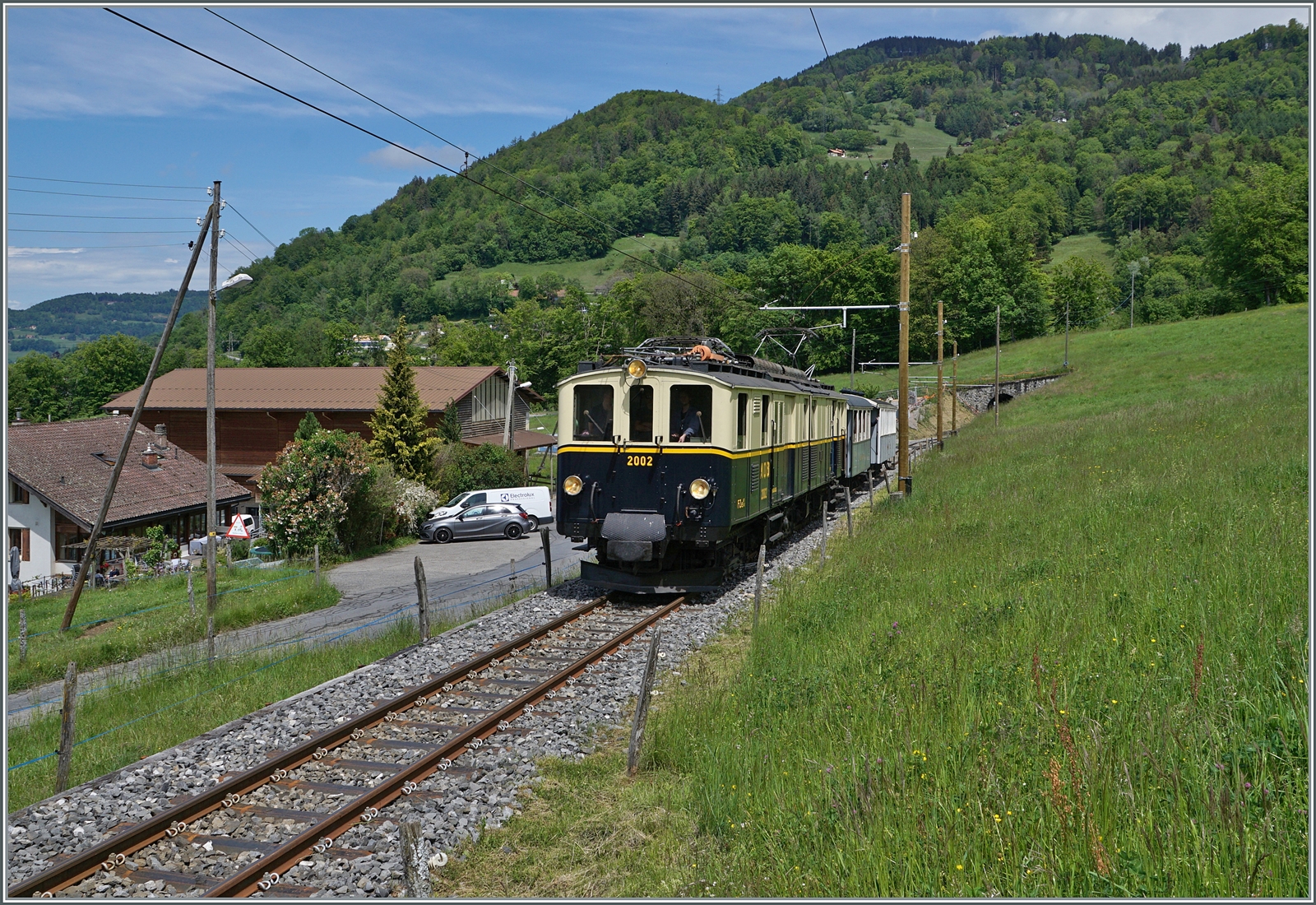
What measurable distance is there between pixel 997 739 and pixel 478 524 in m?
26.1

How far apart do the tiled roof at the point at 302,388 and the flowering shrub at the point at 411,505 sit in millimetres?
10379

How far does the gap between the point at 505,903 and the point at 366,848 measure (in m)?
1.92

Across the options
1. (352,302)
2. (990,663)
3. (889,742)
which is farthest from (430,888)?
(352,302)

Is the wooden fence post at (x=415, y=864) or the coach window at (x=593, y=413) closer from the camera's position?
the wooden fence post at (x=415, y=864)

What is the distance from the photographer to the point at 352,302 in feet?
457

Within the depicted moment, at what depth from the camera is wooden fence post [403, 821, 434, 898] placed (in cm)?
504

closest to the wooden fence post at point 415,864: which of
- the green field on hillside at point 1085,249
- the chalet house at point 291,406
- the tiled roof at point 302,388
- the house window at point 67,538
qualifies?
the house window at point 67,538

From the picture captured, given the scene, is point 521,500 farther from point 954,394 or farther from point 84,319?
point 84,319

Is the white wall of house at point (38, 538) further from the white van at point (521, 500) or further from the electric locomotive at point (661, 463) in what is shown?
the electric locomotive at point (661, 463)

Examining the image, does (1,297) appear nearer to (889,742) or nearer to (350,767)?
(350,767)

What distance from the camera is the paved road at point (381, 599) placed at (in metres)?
13.4

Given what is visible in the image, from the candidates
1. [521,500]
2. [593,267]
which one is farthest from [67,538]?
[593,267]

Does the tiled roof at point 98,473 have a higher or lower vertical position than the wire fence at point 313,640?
higher

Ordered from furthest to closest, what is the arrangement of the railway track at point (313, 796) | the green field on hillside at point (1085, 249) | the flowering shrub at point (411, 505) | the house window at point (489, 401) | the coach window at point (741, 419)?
the green field on hillside at point (1085, 249) < the house window at point (489, 401) < the flowering shrub at point (411, 505) < the coach window at point (741, 419) < the railway track at point (313, 796)
